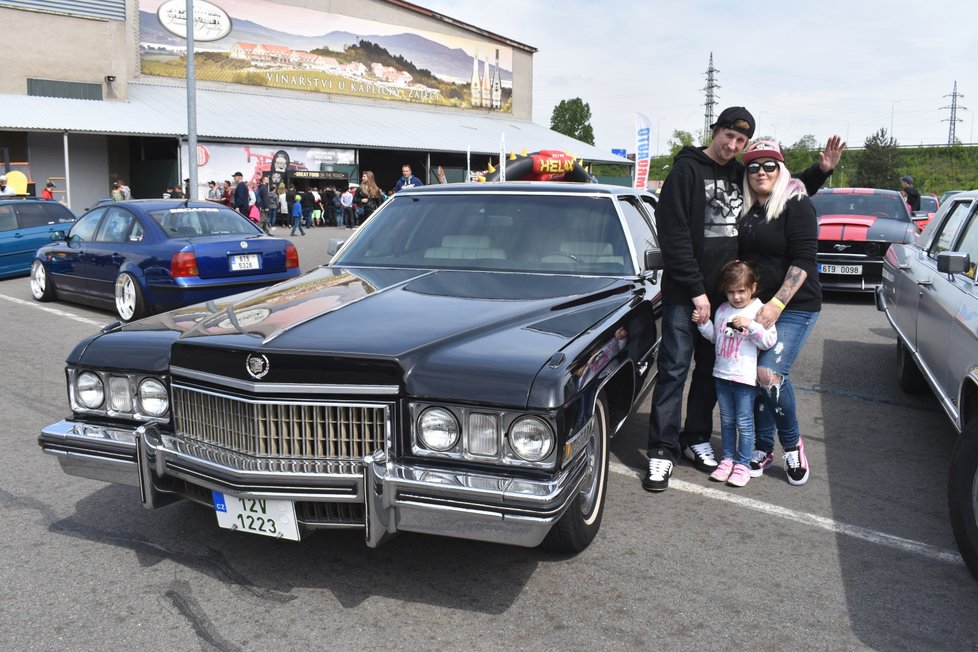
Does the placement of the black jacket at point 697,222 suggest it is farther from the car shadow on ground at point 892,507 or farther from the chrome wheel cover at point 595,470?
the car shadow on ground at point 892,507

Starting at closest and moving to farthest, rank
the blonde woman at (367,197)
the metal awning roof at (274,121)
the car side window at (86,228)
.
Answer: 1. the car side window at (86,228)
2. the blonde woman at (367,197)
3. the metal awning roof at (274,121)

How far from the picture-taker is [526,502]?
281cm

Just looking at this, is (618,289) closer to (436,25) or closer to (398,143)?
(398,143)

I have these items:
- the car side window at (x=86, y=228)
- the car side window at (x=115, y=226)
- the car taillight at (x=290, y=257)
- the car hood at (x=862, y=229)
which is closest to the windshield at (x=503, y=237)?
the car taillight at (x=290, y=257)

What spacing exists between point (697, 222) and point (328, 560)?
2530mm

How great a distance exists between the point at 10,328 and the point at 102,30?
25696 millimetres

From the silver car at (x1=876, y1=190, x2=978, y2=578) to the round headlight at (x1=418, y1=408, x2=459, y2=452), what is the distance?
2.18 m

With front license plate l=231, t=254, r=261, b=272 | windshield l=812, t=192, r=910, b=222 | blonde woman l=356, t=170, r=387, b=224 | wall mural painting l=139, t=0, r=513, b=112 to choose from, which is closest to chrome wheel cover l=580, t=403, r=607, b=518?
front license plate l=231, t=254, r=261, b=272

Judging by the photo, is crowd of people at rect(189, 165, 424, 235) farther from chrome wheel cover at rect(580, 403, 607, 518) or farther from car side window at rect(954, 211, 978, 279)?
chrome wheel cover at rect(580, 403, 607, 518)

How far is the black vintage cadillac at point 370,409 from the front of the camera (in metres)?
2.89

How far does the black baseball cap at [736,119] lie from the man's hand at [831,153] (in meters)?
0.48

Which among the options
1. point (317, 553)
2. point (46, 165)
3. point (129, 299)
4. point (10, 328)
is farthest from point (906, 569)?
point (46, 165)

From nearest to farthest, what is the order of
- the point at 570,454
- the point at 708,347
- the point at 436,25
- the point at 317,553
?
the point at 570,454
the point at 317,553
the point at 708,347
the point at 436,25

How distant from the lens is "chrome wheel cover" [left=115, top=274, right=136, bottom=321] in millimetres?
9781
